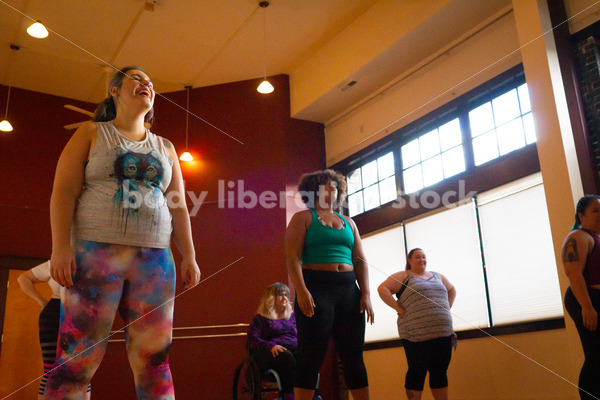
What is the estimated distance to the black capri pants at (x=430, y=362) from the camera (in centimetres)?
363

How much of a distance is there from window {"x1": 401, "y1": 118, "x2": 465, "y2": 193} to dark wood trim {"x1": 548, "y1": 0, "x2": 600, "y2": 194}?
3.86 feet

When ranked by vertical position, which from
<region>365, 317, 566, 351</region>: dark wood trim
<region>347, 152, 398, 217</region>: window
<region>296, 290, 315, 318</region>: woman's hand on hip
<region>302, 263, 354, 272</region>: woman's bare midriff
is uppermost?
<region>347, 152, 398, 217</region>: window

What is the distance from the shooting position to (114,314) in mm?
1438

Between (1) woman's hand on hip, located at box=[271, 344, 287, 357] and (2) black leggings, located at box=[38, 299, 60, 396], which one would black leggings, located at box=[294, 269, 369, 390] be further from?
(1) woman's hand on hip, located at box=[271, 344, 287, 357]

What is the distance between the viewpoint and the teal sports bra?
93.4 inches

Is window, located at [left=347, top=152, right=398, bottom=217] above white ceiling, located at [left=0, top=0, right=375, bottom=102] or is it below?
below

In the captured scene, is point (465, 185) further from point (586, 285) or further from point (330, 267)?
point (330, 267)

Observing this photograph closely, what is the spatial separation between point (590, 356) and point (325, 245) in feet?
4.29

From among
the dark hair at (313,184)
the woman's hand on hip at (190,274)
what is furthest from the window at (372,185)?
the woman's hand on hip at (190,274)

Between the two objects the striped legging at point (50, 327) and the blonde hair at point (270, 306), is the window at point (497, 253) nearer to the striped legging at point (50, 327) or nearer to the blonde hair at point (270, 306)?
the blonde hair at point (270, 306)

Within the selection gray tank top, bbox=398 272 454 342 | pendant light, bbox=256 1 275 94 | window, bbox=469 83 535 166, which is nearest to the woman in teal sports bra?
gray tank top, bbox=398 272 454 342

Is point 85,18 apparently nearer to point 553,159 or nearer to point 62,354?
point 553,159

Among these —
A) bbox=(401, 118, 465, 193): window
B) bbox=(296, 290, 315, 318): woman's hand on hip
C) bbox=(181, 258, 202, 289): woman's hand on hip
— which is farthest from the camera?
bbox=(401, 118, 465, 193): window

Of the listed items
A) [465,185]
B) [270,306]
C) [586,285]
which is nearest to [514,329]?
[465,185]
